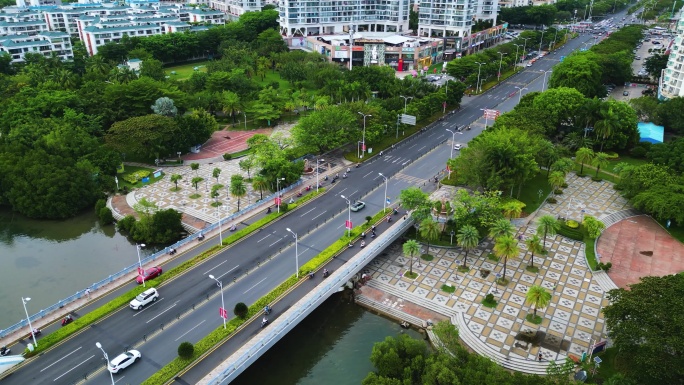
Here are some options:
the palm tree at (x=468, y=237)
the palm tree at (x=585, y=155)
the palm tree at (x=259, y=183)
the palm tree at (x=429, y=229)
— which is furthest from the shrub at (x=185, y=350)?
the palm tree at (x=585, y=155)

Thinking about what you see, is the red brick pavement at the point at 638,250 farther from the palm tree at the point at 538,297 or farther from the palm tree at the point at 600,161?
the palm tree at the point at 538,297

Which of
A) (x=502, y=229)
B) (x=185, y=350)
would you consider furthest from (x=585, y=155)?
(x=185, y=350)

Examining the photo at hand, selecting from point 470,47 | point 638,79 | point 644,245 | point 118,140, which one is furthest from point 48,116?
point 638,79

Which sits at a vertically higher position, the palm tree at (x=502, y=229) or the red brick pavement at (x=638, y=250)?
the palm tree at (x=502, y=229)

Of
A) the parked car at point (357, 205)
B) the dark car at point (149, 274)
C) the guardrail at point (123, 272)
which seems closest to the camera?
the guardrail at point (123, 272)

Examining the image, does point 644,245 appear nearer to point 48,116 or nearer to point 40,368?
point 40,368

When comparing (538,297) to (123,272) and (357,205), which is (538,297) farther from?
(123,272)

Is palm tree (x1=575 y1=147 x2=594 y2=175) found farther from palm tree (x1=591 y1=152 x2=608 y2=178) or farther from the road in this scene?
the road

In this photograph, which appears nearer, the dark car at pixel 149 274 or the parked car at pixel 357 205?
the dark car at pixel 149 274
